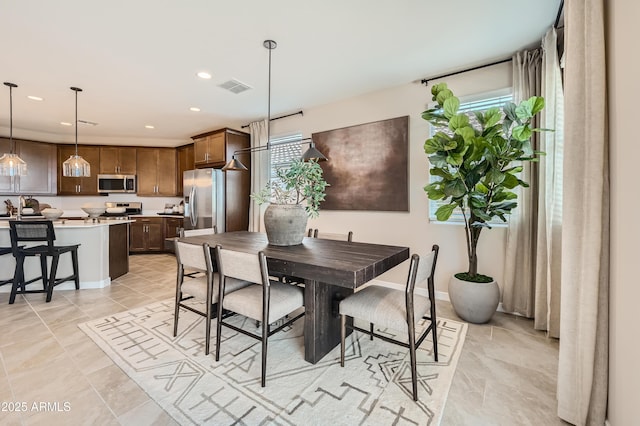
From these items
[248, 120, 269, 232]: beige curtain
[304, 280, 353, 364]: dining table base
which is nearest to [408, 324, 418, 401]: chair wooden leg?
[304, 280, 353, 364]: dining table base

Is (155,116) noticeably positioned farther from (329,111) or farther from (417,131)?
(417,131)

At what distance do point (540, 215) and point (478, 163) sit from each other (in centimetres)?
74

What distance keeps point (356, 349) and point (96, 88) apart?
→ 14.7ft

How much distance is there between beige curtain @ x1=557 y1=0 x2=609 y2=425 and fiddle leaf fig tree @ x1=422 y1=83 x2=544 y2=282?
96cm

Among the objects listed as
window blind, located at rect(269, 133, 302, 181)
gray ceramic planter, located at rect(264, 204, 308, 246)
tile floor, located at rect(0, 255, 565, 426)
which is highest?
window blind, located at rect(269, 133, 302, 181)

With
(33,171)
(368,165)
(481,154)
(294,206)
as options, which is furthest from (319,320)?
(33,171)

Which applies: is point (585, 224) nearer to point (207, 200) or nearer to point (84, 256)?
point (207, 200)

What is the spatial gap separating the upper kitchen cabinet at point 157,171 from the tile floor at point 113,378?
3.99 m

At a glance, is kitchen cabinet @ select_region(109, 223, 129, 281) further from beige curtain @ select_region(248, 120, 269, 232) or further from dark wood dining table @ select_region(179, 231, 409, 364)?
dark wood dining table @ select_region(179, 231, 409, 364)

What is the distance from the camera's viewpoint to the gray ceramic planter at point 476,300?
8.46 ft

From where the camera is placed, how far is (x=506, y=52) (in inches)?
110

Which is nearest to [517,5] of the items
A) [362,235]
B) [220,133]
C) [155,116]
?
[362,235]
